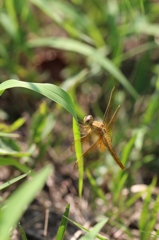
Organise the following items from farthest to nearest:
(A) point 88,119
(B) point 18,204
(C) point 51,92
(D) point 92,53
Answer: (D) point 92,53, (A) point 88,119, (C) point 51,92, (B) point 18,204

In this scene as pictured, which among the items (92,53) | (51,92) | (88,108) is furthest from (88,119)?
(88,108)

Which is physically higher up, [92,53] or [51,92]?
[92,53]

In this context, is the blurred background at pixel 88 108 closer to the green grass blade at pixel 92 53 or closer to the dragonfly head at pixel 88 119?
the green grass blade at pixel 92 53

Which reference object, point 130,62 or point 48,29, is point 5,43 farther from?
point 130,62

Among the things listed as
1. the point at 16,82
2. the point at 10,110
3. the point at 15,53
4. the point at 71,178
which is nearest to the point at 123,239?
Result: the point at 71,178

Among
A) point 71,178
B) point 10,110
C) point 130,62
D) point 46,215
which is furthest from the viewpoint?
point 130,62

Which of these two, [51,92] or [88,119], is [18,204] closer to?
[51,92]

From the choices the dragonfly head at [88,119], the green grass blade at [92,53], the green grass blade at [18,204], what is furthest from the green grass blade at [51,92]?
the green grass blade at [92,53]

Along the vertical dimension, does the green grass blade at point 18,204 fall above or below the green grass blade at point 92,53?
below

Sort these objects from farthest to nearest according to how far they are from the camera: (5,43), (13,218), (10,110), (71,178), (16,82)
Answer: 1. (5,43)
2. (10,110)
3. (71,178)
4. (16,82)
5. (13,218)
